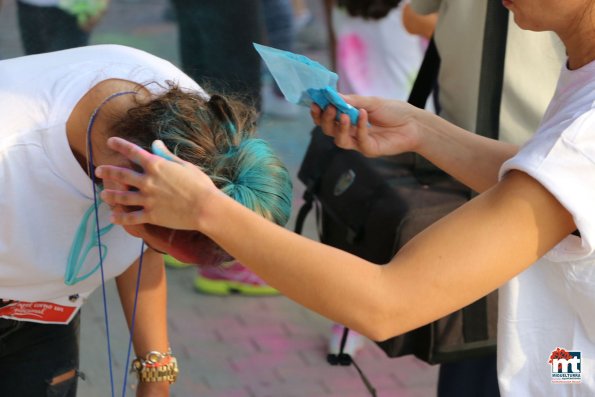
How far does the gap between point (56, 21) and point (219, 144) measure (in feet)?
9.98

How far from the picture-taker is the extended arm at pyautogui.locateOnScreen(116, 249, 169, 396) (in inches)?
93.7

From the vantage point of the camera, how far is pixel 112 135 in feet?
6.23

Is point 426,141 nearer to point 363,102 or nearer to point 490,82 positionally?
point 363,102

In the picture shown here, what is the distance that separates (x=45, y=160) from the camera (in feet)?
6.42

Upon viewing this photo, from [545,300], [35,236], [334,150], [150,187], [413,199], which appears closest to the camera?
[150,187]

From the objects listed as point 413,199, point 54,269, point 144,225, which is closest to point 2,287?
point 54,269

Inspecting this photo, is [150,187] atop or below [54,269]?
atop

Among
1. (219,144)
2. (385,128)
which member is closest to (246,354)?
(385,128)

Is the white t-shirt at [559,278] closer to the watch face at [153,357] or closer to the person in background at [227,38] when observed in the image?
the watch face at [153,357]

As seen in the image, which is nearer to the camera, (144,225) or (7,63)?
(144,225)

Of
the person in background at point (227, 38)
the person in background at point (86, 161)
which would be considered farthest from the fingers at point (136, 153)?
the person in background at point (227, 38)

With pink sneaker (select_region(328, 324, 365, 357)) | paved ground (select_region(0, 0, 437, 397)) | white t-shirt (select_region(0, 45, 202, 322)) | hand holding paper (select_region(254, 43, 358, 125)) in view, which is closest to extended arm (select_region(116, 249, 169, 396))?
white t-shirt (select_region(0, 45, 202, 322))

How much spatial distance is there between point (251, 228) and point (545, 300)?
591 mm

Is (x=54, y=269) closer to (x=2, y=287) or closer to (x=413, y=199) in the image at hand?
(x=2, y=287)
